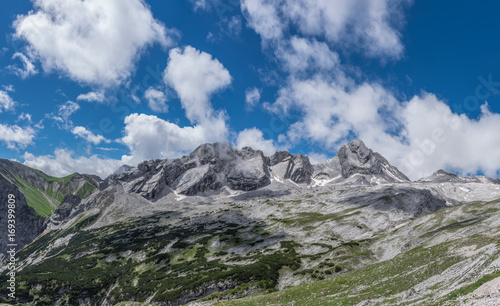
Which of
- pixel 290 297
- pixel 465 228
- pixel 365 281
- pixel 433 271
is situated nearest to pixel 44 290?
pixel 290 297

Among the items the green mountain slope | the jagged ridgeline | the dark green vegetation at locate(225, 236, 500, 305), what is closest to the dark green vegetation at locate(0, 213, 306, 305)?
the jagged ridgeline

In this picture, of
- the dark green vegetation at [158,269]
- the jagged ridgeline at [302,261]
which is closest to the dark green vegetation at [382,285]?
the jagged ridgeline at [302,261]

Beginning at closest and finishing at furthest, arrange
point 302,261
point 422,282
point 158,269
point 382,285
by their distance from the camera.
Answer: point 422,282
point 382,285
point 302,261
point 158,269

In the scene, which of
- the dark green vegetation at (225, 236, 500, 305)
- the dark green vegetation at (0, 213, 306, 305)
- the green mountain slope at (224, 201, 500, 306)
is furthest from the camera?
the dark green vegetation at (0, 213, 306, 305)

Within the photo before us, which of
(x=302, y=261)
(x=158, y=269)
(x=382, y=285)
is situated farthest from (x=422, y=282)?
(x=158, y=269)

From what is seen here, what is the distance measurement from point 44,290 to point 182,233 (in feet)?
245

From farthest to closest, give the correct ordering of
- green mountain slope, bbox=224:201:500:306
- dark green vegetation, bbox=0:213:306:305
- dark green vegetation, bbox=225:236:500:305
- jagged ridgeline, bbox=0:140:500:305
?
1. dark green vegetation, bbox=0:213:306:305
2. jagged ridgeline, bbox=0:140:500:305
3. dark green vegetation, bbox=225:236:500:305
4. green mountain slope, bbox=224:201:500:306

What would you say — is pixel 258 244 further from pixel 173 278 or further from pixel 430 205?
pixel 430 205

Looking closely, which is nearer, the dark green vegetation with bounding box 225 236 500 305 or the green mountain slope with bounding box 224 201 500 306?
the green mountain slope with bounding box 224 201 500 306

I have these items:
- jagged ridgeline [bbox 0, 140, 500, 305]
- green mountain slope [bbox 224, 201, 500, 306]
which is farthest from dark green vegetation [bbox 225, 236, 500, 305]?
jagged ridgeline [bbox 0, 140, 500, 305]

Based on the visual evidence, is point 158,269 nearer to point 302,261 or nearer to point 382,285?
point 302,261

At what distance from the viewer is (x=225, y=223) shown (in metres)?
188

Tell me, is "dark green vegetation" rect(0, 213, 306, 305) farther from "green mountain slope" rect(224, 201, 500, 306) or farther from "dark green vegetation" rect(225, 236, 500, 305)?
"green mountain slope" rect(224, 201, 500, 306)

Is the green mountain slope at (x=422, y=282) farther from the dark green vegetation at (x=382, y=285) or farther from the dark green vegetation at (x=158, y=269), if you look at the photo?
the dark green vegetation at (x=158, y=269)
